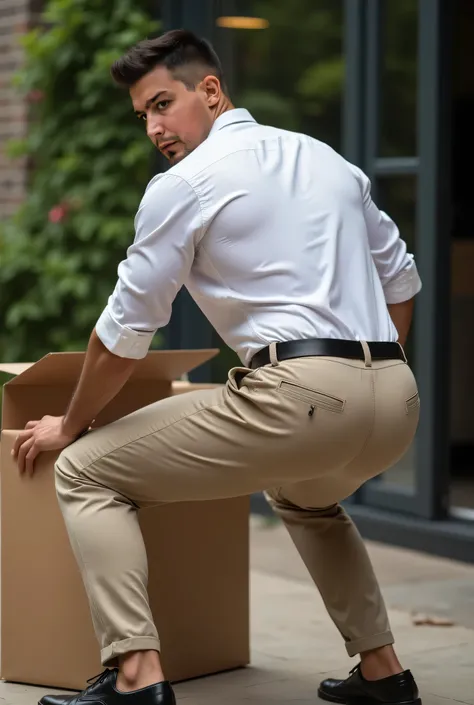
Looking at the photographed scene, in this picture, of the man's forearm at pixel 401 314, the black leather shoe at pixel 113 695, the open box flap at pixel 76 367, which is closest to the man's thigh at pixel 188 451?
the open box flap at pixel 76 367

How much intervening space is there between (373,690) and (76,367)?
3.50 feet

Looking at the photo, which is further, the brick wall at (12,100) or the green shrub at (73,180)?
the brick wall at (12,100)

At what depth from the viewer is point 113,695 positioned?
3012mm

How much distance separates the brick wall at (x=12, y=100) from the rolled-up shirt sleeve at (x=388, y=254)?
397cm

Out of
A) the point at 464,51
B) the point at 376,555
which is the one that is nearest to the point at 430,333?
the point at 376,555

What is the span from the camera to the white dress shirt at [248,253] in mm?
2971

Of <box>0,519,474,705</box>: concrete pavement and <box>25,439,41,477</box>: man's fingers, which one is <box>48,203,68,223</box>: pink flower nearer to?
<box>0,519,474,705</box>: concrete pavement

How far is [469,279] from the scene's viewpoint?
7.20m

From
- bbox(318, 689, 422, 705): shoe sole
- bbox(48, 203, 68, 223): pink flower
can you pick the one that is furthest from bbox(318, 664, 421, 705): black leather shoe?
bbox(48, 203, 68, 223): pink flower

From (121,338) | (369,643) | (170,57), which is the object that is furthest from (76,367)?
(369,643)

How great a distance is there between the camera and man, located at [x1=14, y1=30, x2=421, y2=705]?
2.96m

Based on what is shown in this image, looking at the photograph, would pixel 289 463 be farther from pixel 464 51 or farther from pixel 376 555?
pixel 464 51

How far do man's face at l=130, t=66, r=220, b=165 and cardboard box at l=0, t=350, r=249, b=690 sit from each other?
1.81 ft

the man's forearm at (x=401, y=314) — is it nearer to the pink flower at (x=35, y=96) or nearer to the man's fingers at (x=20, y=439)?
the man's fingers at (x=20, y=439)
